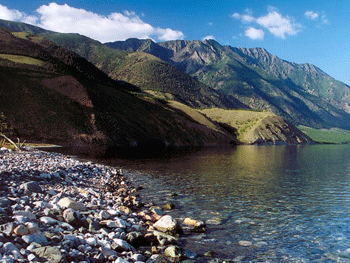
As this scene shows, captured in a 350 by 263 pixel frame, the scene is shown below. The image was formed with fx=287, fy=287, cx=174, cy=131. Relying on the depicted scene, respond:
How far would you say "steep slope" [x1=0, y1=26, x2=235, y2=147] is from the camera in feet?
297

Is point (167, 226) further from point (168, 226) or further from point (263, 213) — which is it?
point (263, 213)

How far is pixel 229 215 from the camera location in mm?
20531

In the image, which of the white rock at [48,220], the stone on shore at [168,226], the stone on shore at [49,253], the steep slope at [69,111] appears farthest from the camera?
the steep slope at [69,111]

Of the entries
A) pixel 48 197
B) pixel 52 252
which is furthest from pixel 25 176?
pixel 52 252

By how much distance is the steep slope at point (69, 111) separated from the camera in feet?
297

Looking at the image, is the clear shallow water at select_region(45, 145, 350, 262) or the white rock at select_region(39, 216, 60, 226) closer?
the white rock at select_region(39, 216, 60, 226)

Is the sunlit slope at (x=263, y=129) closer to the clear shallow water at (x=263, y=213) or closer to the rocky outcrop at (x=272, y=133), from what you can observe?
the rocky outcrop at (x=272, y=133)

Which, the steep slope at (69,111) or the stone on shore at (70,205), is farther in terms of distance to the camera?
the steep slope at (69,111)

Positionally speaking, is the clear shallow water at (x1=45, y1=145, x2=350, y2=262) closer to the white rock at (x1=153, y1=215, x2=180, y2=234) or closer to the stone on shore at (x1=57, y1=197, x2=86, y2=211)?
the white rock at (x1=153, y1=215, x2=180, y2=234)

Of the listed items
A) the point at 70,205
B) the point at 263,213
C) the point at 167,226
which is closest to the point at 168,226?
the point at 167,226

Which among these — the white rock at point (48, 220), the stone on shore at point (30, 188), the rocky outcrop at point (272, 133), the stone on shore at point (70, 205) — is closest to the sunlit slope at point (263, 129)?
the rocky outcrop at point (272, 133)

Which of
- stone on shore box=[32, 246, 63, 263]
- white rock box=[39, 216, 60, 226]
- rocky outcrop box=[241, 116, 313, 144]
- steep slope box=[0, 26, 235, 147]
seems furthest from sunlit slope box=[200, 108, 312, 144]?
stone on shore box=[32, 246, 63, 263]

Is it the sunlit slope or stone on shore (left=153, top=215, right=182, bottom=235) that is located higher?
the sunlit slope

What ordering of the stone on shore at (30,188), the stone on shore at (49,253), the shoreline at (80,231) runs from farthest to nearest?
the stone on shore at (30,188), the shoreline at (80,231), the stone on shore at (49,253)
